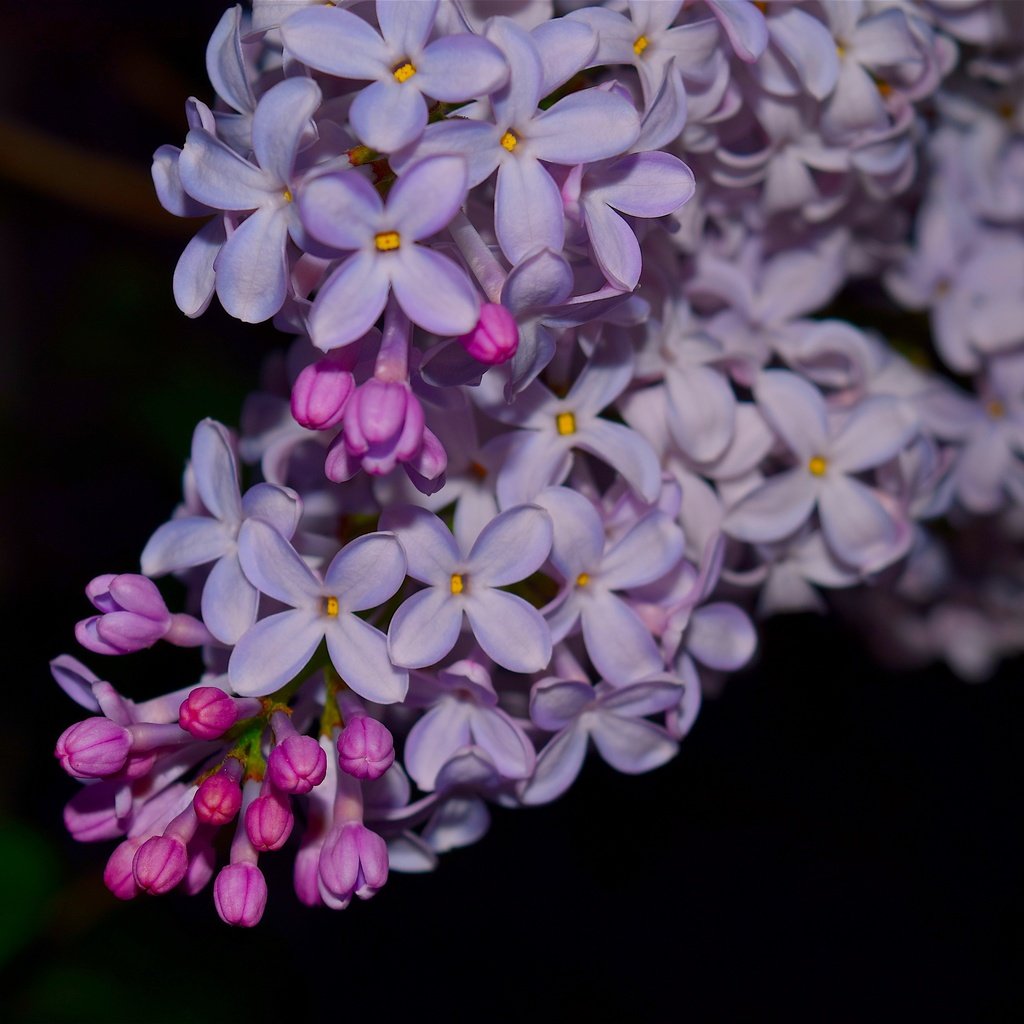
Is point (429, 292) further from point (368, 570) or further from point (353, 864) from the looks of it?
point (353, 864)

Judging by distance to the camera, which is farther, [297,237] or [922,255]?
[922,255]

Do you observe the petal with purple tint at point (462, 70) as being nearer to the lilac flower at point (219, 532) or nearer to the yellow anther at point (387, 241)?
the yellow anther at point (387, 241)

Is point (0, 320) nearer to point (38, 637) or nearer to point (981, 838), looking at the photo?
point (38, 637)

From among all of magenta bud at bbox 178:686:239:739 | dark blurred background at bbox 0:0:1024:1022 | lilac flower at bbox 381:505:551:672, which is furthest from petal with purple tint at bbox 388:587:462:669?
dark blurred background at bbox 0:0:1024:1022

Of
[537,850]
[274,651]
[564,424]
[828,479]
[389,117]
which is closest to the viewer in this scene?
[389,117]

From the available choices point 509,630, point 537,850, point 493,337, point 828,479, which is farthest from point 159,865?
point 537,850

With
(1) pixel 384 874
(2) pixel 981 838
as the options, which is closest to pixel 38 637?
(1) pixel 384 874

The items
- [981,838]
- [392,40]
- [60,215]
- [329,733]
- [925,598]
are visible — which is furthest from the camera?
[60,215]
